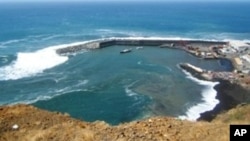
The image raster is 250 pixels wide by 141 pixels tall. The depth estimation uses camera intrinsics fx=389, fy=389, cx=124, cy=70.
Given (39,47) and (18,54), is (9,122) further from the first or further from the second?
(39,47)

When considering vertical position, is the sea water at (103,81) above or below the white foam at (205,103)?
above

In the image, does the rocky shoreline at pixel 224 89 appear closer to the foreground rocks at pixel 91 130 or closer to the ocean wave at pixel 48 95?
the ocean wave at pixel 48 95

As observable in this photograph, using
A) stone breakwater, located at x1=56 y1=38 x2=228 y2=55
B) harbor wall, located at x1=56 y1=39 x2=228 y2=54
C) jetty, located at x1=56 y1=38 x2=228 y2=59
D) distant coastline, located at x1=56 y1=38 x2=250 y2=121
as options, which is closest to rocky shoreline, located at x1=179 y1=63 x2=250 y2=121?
distant coastline, located at x1=56 y1=38 x2=250 y2=121

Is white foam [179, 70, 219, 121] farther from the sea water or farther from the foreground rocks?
the foreground rocks

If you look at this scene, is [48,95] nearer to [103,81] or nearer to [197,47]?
[103,81]

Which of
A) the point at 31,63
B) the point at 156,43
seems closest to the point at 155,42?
the point at 156,43

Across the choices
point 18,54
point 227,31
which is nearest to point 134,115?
point 18,54

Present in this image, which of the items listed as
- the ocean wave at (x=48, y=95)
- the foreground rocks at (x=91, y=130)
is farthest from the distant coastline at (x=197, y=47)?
the foreground rocks at (x=91, y=130)
